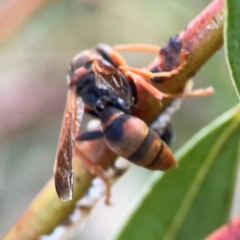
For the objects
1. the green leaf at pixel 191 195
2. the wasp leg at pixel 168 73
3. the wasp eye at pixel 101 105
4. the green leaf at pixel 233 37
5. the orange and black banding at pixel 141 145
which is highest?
the green leaf at pixel 233 37

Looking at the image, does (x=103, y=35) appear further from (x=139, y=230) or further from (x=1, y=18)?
(x=139, y=230)

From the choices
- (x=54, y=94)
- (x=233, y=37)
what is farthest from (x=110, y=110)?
(x=54, y=94)

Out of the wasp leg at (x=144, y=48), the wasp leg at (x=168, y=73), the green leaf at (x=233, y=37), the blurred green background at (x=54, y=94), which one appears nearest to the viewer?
the green leaf at (x=233, y=37)

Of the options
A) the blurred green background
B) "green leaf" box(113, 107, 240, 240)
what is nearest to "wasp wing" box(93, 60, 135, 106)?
"green leaf" box(113, 107, 240, 240)

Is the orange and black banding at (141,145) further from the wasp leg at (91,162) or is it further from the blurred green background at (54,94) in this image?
the blurred green background at (54,94)

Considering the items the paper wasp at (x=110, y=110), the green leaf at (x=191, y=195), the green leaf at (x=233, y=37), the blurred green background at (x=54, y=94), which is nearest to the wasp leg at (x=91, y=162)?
the paper wasp at (x=110, y=110)

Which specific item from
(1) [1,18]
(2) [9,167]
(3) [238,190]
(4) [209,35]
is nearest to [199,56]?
(4) [209,35]
